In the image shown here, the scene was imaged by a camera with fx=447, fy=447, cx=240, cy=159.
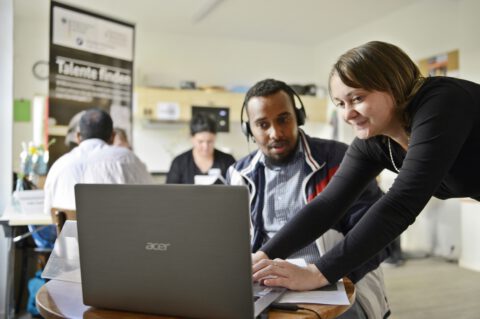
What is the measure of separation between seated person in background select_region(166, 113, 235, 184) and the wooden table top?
2679 mm

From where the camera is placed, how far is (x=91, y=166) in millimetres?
2672

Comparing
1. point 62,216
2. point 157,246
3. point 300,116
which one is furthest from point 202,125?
point 157,246

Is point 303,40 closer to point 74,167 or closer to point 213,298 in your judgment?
point 74,167

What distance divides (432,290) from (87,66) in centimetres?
350

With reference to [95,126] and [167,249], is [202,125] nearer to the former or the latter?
[95,126]

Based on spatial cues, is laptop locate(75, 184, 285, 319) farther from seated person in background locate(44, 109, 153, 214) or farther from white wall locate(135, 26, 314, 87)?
white wall locate(135, 26, 314, 87)

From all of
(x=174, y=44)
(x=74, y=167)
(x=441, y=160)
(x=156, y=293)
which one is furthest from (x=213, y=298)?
(x=174, y=44)

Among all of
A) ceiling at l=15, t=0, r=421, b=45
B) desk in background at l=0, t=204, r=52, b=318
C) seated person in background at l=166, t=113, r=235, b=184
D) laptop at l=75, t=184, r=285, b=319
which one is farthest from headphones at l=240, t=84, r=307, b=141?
ceiling at l=15, t=0, r=421, b=45

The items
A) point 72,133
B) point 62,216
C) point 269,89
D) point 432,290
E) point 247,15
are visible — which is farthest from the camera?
point 247,15

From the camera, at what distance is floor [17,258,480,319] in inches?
129

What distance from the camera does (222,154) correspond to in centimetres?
388

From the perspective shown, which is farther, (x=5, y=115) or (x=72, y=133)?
(x=72, y=133)

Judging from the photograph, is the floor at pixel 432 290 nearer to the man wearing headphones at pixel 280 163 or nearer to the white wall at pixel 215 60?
the man wearing headphones at pixel 280 163

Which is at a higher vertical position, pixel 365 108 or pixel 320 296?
pixel 365 108
